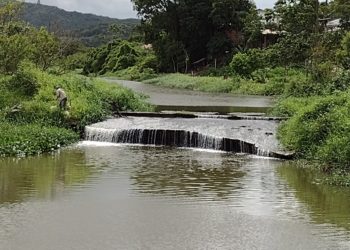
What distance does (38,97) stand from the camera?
20.6 metres

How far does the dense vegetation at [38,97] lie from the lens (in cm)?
1739

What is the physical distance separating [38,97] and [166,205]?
11076mm

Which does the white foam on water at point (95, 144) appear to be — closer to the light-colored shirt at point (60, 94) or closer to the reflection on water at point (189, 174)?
the light-colored shirt at point (60, 94)

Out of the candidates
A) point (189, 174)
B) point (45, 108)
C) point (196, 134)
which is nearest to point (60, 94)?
point (45, 108)

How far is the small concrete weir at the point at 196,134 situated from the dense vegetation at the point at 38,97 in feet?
3.28

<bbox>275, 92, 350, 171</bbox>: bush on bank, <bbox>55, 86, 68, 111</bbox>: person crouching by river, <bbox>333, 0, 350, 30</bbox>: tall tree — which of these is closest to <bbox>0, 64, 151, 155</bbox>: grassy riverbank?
<bbox>55, 86, 68, 111</bbox>: person crouching by river

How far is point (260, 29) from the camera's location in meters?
51.5

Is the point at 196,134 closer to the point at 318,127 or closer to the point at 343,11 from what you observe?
the point at 318,127

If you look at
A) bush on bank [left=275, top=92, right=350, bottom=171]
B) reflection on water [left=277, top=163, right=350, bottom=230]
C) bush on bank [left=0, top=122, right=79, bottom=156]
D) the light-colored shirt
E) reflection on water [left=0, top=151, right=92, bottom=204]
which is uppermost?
the light-colored shirt

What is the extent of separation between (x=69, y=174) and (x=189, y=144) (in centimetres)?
571

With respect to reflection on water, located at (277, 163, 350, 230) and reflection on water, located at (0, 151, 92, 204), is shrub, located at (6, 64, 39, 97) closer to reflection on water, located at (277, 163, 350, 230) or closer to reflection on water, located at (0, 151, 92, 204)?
reflection on water, located at (0, 151, 92, 204)

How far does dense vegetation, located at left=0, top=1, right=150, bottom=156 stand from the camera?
17.4 metres

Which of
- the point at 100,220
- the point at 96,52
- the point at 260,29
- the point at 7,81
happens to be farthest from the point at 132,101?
the point at 96,52

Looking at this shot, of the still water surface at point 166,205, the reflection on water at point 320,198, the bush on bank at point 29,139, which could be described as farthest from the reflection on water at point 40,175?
the reflection on water at point 320,198
